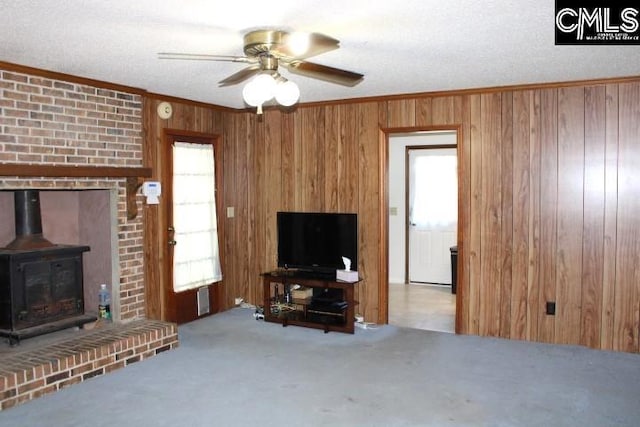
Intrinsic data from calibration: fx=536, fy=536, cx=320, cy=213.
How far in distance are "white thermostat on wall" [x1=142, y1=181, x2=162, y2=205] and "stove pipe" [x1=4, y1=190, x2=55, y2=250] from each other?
3.05 ft

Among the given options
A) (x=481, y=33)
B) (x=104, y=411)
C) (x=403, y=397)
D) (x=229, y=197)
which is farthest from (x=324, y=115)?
(x=104, y=411)

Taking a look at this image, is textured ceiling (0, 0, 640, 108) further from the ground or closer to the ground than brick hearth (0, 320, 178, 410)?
further from the ground

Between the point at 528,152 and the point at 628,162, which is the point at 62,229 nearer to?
the point at 528,152

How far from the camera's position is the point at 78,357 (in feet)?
12.6

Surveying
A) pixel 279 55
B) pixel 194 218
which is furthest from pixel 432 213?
pixel 279 55

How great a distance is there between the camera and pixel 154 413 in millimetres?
3318

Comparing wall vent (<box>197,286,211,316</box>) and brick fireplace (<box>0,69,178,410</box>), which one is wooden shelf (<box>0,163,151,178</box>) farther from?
wall vent (<box>197,286,211,316</box>)

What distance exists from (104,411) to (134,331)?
111 centimetres

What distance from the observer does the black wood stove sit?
4.01m

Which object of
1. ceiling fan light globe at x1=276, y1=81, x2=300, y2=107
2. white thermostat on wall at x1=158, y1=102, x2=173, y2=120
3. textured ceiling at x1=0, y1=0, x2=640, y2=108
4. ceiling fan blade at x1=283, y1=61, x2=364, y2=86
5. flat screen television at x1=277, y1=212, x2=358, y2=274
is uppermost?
textured ceiling at x1=0, y1=0, x2=640, y2=108

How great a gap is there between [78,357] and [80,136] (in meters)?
1.75

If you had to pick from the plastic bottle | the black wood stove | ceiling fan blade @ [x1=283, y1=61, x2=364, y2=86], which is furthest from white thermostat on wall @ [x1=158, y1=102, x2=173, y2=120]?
ceiling fan blade @ [x1=283, y1=61, x2=364, y2=86]

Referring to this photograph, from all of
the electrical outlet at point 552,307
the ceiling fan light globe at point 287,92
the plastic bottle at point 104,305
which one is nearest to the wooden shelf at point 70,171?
the plastic bottle at point 104,305

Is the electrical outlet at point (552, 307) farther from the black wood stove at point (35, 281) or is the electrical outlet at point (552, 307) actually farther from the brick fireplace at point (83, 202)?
the black wood stove at point (35, 281)
